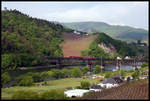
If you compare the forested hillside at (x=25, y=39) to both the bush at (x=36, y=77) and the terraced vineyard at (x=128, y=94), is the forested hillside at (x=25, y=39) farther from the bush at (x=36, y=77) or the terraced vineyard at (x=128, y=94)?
the terraced vineyard at (x=128, y=94)

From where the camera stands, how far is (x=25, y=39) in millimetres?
68312

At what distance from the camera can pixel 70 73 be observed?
37.9 metres

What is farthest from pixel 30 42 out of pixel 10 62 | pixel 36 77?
pixel 36 77

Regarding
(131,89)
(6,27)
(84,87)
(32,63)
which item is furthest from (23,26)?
(131,89)

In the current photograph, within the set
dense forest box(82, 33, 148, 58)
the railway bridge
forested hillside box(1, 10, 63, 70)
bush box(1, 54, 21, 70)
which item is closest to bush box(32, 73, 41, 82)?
bush box(1, 54, 21, 70)

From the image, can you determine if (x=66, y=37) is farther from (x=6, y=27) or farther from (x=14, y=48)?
(x=14, y=48)

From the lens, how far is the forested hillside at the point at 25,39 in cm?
5299

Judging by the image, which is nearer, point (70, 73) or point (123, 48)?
point (70, 73)

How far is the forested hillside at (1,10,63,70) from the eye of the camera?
174ft

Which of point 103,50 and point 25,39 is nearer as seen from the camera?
point 25,39

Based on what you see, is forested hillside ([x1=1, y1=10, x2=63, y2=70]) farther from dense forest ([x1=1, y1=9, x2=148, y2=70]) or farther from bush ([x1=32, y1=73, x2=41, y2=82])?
bush ([x1=32, y1=73, x2=41, y2=82])

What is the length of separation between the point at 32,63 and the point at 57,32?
36084 mm

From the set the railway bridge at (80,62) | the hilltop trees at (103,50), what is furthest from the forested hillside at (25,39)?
the hilltop trees at (103,50)

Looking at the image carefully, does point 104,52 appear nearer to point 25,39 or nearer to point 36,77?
point 25,39
